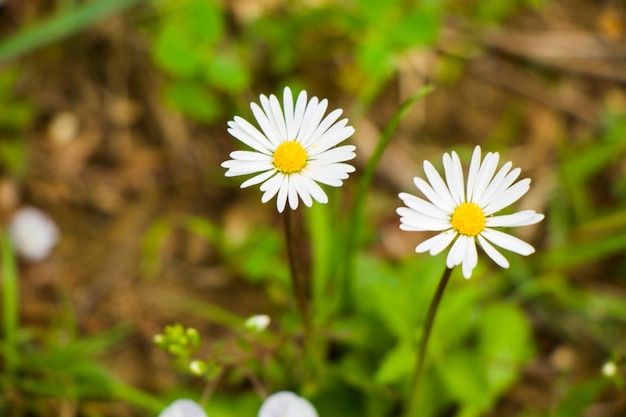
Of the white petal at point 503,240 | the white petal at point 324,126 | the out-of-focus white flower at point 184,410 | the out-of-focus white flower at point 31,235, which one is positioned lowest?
the out-of-focus white flower at point 184,410

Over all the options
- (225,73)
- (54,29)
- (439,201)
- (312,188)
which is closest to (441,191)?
(439,201)

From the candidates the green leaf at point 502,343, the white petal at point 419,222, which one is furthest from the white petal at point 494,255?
the green leaf at point 502,343

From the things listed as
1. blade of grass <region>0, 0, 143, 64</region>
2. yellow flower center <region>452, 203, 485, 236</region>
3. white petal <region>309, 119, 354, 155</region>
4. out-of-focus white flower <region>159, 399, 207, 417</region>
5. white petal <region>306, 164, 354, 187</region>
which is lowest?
out-of-focus white flower <region>159, 399, 207, 417</region>

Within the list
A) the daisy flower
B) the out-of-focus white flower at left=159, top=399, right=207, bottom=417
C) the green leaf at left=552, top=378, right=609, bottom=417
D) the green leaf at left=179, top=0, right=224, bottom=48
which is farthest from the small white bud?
the green leaf at left=179, top=0, right=224, bottom=48

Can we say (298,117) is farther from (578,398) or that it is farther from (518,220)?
(578,398)

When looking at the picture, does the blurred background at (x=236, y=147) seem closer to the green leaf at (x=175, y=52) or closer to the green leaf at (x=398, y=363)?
the green leaf at (x=175, y=52)

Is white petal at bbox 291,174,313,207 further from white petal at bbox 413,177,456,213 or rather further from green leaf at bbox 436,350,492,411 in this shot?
green leaf at bbox 436,350,492,411

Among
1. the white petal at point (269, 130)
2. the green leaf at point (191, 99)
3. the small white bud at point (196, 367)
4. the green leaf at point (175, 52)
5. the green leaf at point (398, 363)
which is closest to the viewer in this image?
the white petal at point (269, 130)
